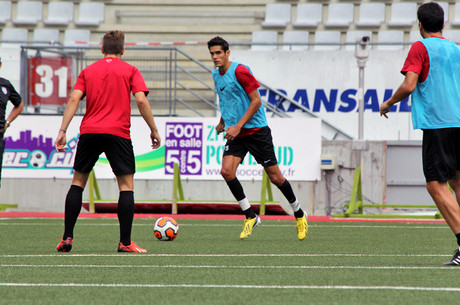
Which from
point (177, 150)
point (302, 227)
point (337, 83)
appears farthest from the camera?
point (337, 83)

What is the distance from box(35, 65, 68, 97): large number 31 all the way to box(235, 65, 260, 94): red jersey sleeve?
335 inches

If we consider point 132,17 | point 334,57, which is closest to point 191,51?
point 132,17

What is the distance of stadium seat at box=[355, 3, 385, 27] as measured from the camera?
20.8m

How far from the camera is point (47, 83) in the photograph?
672 inches

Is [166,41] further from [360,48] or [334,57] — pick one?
[360,48]

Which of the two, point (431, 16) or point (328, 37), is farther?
point (328, 37)

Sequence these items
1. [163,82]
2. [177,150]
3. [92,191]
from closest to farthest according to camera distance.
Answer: [92,191] < [177,150] < [163,82]

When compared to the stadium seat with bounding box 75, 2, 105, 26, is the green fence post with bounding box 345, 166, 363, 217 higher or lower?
lower

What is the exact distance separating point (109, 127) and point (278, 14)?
1458 cm

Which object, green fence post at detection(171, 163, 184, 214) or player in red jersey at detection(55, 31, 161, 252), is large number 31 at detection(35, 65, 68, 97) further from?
player in red jersey at detection(55, 31, 161, 252)

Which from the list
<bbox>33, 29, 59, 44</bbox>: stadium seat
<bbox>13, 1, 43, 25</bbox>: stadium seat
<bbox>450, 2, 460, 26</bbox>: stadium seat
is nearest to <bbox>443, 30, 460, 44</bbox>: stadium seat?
<bbox>450, 2, 460, 26</bbox>: stadium seat

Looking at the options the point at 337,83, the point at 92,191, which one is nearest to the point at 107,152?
the point at 92,191

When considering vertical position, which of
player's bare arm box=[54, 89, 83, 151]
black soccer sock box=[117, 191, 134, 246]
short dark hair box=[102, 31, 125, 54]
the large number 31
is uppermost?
the large number 31

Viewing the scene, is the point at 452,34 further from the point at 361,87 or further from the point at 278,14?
the point at 361,87
